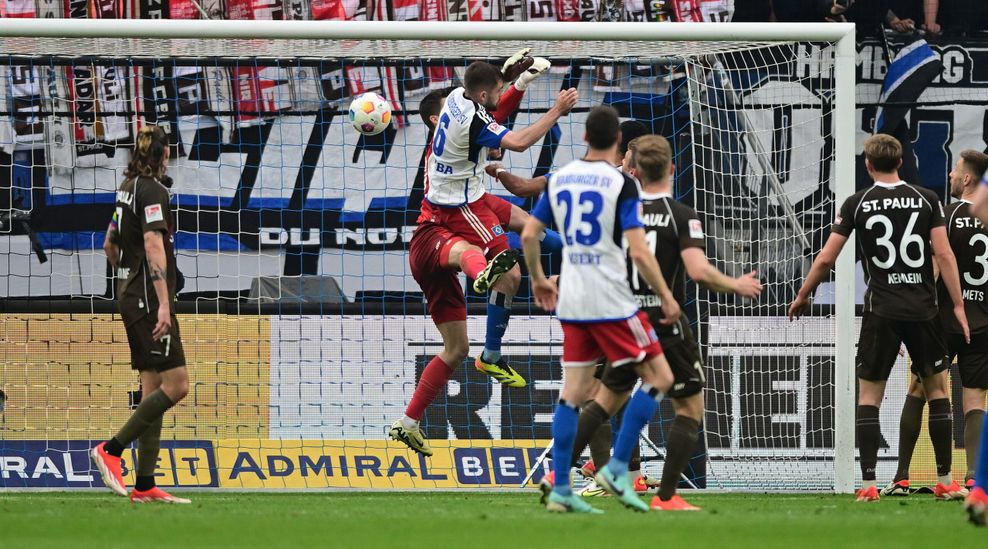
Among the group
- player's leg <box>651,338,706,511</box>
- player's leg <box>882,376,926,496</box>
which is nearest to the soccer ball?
player's leg <box>651,338,706,511</box>

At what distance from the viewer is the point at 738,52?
11.3 metres

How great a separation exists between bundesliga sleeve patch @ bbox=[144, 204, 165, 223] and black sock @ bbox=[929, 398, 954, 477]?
5083mm

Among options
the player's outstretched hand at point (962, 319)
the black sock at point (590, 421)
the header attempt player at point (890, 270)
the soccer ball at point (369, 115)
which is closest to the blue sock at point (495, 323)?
the soccer ball at point (369, 115)

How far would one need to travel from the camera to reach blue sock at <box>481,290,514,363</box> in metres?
9.18

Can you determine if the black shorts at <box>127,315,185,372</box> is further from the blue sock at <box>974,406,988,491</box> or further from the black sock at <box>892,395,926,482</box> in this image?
the black sock at <box>892,395,926,482</box>

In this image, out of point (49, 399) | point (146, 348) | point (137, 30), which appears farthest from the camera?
point (49, 399)

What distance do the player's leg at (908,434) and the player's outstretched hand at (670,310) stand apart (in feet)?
9.73

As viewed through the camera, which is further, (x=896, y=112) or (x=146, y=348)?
(x=896, y=112)

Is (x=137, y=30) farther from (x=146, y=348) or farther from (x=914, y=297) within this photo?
(x=914, y=297)

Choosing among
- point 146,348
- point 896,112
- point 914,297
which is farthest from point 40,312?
point 896,112

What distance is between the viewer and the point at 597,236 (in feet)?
21.8

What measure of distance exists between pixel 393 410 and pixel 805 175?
165 inches

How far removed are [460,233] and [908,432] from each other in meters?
3.30

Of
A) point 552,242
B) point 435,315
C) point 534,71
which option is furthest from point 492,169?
point 435,315
